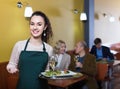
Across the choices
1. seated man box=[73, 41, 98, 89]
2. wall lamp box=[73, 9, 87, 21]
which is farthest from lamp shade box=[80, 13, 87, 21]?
seated man box=[73, 41, 98, 89]

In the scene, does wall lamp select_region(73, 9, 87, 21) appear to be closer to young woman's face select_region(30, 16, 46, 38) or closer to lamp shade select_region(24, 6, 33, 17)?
lamp shade select_region(24, 6, 33, 17)

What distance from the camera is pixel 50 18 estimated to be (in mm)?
5852

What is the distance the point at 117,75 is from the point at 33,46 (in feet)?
18.5

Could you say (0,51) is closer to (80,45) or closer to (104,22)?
(80,45)

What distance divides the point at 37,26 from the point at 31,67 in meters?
0.30

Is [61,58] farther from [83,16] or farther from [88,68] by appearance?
[83,16]

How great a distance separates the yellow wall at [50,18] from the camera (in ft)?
15.2

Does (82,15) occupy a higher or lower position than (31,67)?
higher

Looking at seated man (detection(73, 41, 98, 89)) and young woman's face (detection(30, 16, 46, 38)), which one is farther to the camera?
seated man (detection(73, 41, 98, 89))

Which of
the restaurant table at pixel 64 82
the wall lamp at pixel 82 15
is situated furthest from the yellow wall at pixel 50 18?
the restaurant table at pixel 64 82

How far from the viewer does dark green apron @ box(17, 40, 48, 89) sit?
1.64m

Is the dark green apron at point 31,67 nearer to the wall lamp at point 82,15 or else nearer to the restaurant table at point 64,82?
the restaurant table at point 64,82

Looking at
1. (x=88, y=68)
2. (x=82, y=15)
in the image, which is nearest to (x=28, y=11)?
(x=88, y=68)

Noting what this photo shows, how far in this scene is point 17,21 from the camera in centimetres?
491
